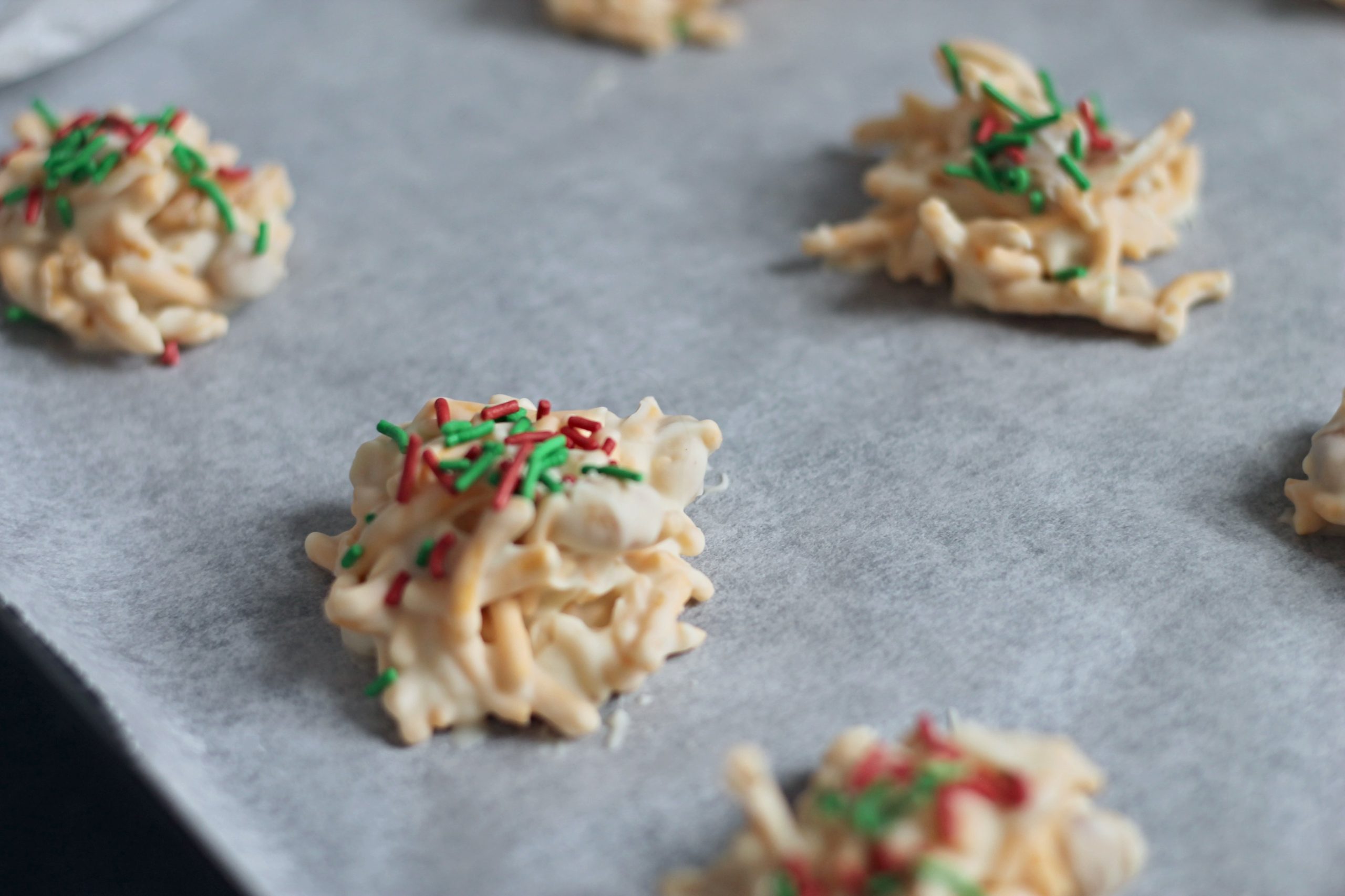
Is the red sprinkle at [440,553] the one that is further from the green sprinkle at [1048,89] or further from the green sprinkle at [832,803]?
the green sprinkle at [1048,89]

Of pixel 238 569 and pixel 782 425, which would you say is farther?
pixel 782 425

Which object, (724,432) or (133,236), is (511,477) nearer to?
(724,432)

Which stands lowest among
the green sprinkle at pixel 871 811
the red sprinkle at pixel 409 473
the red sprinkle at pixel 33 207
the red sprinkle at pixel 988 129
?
the green sprinkle at pixel 871 811

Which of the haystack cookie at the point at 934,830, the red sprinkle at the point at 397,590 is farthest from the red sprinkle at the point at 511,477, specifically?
the haystack cookie at the point at 934,830

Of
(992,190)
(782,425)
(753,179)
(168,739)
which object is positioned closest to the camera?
(168,739)

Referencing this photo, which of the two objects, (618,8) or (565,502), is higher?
(618,8)

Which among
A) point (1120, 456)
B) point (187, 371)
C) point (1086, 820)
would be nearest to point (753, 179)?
point (1120, 456)

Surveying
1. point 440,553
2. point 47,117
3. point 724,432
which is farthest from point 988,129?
point 47,117

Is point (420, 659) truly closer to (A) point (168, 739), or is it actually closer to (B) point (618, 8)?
(A) point (168, 739)
